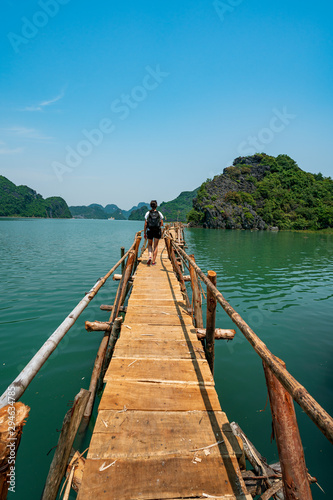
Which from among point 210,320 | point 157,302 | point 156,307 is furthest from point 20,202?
point 210,320

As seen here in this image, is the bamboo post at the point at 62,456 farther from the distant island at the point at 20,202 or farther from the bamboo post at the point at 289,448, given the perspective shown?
the distant island at the point at 20,202

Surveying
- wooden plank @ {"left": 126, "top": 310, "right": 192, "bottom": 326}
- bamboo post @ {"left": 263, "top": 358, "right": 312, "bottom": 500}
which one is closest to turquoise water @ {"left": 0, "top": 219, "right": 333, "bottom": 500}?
wooden plank @ {"left": 126, "top": 310, "right": 192, "bottom": 326}

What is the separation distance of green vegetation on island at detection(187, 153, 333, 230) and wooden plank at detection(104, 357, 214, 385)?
7148 cm

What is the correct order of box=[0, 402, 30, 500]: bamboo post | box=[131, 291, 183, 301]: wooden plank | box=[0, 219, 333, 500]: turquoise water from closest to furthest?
1. box=[0, 402, 30, 500]: bamboo post
2. box=[0, 219, 333, 500]: turquoise water
3. box=[131, 291, 183, 301]: wooden plank

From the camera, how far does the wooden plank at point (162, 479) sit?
5.89 ft

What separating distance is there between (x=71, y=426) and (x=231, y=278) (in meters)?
13.1

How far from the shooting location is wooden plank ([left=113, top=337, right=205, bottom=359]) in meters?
3.70

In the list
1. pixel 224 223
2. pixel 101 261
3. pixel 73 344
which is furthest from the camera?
pixel 224 223

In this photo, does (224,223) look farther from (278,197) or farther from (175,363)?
(175,363)

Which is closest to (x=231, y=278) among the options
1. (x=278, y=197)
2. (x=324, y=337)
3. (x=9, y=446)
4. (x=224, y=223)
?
(x=324, y=337)

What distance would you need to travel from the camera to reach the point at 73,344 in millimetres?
6781

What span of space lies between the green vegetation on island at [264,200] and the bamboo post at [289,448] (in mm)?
72980

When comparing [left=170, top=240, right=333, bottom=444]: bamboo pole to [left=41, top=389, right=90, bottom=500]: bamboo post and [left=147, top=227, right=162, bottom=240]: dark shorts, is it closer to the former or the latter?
[left=41, top=389, right=90, bottom=500]: bamboo post

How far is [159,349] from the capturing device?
3885 millimetres
